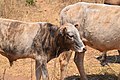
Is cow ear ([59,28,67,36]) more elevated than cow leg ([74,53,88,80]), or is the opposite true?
cow ear ([59,28,67,36])

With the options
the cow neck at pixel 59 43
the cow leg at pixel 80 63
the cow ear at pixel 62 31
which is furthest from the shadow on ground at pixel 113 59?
the cow ear at pixel 62 31

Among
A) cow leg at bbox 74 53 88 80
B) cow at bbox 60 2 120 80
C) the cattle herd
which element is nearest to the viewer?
the cattle herd

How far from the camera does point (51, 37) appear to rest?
588 centimetres

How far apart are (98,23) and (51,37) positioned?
1.09m

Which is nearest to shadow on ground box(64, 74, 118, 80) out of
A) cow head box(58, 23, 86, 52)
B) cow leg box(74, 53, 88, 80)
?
cow leg box(74, 53, 88, 80)

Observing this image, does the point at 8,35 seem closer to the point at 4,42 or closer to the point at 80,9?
the point at 4,42

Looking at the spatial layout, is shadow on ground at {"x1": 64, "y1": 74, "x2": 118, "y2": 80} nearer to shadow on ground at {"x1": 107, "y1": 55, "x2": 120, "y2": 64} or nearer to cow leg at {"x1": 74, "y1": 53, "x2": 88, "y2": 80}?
cow leg at {"x1": 74, "y1": 53, "x2": 88, "y2": 80}

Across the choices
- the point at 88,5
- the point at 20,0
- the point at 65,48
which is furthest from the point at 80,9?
the point at 20,0

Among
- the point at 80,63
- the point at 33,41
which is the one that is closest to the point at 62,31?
the point at 33,41

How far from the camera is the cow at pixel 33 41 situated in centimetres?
585

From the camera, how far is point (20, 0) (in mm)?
11070

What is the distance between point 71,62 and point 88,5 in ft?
5.62

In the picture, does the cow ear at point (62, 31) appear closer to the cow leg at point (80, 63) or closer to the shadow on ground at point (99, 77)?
the cow leg at point (80, 63)

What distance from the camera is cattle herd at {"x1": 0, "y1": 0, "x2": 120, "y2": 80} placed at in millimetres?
5779
